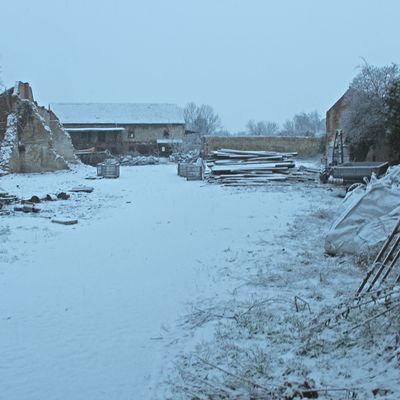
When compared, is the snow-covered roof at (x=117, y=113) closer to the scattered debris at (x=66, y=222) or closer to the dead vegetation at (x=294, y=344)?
the scattered debris at (x=66, y=222)

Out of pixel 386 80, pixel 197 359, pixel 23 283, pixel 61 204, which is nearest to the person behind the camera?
pixel 197 359

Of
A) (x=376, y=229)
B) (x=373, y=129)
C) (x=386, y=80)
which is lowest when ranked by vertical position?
(x=376, y=229)

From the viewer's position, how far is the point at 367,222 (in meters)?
7.52

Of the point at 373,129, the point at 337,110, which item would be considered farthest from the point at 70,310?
the point at 337,110

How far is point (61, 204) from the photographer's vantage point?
1488 cm

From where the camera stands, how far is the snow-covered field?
11.8 feet

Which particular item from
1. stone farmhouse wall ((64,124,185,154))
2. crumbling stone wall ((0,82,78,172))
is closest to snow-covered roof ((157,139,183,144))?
stone farmhouse wall ((64,124,185,154))

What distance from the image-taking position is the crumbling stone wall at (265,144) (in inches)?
1534

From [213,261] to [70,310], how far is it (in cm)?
275

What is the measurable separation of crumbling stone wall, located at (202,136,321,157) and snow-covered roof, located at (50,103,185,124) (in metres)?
21.6

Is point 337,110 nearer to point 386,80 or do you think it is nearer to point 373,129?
point 386,80

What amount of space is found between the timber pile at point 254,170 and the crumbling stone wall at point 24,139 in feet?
37.1

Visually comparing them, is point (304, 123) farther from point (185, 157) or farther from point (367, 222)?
point (367, 222)

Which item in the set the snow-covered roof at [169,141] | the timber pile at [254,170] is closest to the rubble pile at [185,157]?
the snow-covered roof at [169,141]
